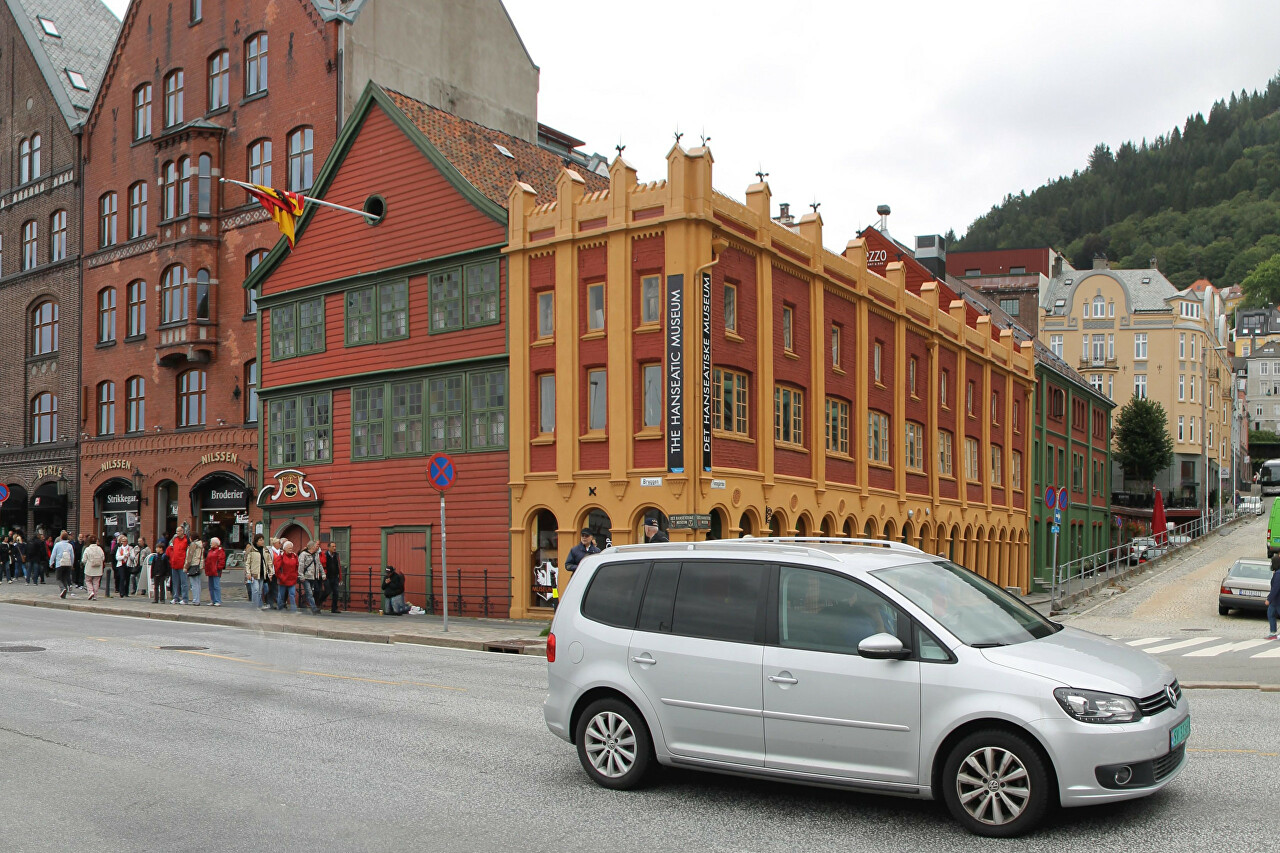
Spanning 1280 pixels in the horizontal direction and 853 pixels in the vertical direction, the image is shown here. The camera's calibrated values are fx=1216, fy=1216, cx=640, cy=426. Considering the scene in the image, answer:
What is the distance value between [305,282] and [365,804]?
1034 inches

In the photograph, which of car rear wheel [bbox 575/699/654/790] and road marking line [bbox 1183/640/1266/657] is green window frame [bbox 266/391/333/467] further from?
car rear wheel [bbox 575/699/654/790]

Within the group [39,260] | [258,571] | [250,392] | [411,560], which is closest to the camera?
[258,571]

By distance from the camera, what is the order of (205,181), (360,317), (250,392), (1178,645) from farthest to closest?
(205,181)
(250,392)
(360,317)
(1178,645)

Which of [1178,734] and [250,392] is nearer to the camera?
[1178,734]

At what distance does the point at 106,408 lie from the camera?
44.9 m

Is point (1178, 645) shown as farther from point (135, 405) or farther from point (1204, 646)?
point (135, 405)

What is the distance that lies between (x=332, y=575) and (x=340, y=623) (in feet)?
14.0

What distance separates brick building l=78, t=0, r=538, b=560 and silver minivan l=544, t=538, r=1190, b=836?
32.1 meters

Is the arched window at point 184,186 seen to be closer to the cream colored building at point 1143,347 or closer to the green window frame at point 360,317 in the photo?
the green window frame at point 360,317

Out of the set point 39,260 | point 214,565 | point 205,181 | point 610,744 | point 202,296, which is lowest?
point 214,565

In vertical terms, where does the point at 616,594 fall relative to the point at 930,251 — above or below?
below

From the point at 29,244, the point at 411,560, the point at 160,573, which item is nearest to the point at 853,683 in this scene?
the point at 411,560

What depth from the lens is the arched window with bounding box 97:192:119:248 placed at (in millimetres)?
44625

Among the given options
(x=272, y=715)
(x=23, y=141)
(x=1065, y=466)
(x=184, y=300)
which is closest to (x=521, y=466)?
(x=272, y=715)
